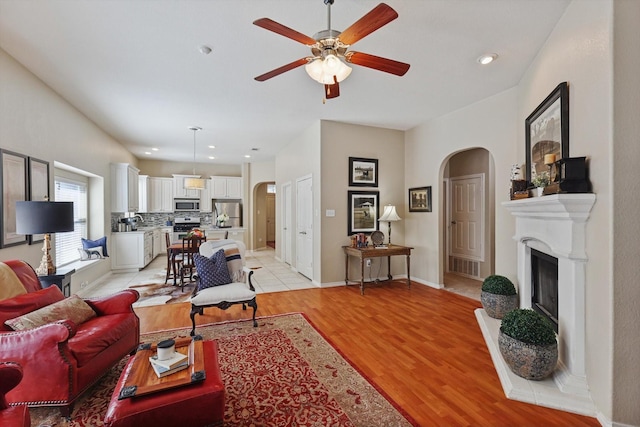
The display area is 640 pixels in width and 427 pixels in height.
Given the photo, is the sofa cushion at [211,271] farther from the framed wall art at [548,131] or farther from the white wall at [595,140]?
the framed wall art at [548,131]

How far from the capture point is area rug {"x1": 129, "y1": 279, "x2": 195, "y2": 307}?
14.3 ft

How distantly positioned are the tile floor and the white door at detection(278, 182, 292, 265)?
0.27 meters

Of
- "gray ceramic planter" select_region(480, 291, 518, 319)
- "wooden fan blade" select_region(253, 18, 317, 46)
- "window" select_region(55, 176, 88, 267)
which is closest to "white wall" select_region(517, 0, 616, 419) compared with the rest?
"gray ceramic planter" select_region(480, 291, 518, 319)

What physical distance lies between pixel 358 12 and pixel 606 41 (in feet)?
5.43

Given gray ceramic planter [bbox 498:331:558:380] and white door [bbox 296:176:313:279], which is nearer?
gray ceramic planter [bbox 498:331:558:380]

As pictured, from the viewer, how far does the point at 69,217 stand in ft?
9.41

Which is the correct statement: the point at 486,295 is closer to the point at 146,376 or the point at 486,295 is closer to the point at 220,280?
the point at 220,280

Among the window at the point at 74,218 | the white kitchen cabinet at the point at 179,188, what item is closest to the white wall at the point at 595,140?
the window at the point at 74,218

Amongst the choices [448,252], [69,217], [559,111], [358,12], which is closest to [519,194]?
[559,111]

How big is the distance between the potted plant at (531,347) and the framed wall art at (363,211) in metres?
3.31

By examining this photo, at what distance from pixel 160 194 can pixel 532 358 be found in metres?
9.18

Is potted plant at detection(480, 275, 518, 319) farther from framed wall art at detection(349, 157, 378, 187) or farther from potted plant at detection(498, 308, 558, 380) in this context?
framed wall art at detection(349, 157, 378, 187)

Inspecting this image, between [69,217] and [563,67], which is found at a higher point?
[563,67]

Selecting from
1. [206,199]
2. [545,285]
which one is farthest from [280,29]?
[206,199]
